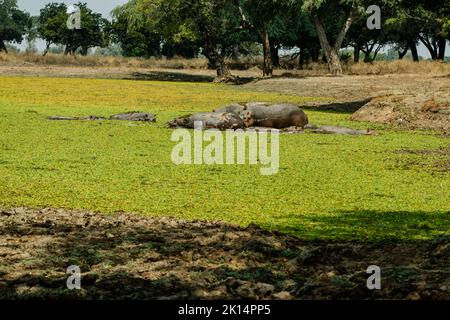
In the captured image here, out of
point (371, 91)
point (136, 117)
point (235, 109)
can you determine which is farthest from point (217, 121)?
point (371, 91)

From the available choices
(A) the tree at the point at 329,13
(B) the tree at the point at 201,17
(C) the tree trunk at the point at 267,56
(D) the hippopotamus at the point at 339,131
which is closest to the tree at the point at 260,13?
(C) the tree trunk at the point at 267,56

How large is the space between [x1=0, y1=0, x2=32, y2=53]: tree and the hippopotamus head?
9677cm

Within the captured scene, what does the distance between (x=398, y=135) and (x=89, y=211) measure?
45.5 ft

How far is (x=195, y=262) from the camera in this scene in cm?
736

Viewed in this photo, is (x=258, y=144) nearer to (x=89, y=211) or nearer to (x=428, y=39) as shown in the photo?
(x=89, y=211)

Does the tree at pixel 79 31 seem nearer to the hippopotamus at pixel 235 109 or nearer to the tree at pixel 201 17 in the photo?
the tree at pixel 201 17

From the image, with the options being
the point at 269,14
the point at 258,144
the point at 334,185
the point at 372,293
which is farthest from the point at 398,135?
the point at 269,14

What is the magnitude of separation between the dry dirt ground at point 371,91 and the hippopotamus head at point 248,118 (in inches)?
217

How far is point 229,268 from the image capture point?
7047 millimetres

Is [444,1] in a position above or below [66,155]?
above

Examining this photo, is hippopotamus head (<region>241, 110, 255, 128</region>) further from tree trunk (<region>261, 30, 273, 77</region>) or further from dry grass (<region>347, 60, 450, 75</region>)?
tree trunk (<region>261, 30, 273, 77</region>)

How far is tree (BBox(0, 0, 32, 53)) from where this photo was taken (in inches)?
4505

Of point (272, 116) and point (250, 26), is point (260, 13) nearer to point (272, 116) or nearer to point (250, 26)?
point (250, 26)

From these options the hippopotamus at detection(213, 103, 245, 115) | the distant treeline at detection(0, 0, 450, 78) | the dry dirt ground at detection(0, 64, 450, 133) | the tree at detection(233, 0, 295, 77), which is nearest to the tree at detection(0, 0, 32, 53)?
the distant treeline at detection(0, 0, 450, 78)
